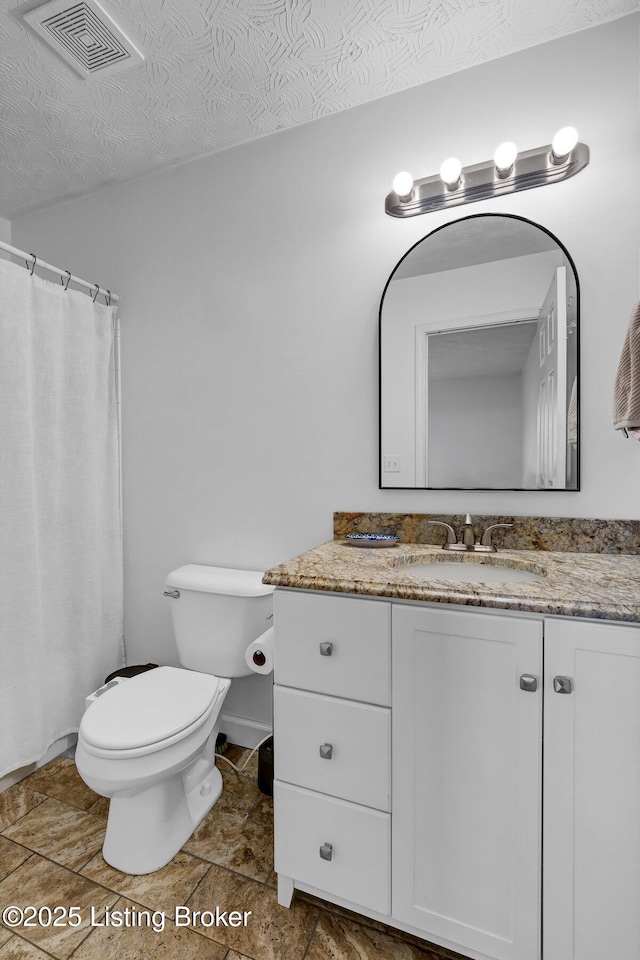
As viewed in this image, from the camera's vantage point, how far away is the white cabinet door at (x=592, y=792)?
901 millimetres

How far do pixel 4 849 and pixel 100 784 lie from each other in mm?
537

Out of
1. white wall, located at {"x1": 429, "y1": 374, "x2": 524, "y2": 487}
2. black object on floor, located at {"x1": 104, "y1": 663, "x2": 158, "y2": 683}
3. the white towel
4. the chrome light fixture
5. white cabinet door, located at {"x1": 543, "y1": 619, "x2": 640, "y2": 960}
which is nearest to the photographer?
white cabinet door, located at {"x1": 543, "y1": 619, "x2": 640, "y2": 960}

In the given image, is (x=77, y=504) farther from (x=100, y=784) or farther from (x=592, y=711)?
(x=592, y=711)

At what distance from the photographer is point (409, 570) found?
4.62ft

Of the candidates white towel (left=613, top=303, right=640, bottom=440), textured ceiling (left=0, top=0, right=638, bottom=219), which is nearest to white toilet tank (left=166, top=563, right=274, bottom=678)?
white towel (left=613, top=303, right=640, bottom=440)

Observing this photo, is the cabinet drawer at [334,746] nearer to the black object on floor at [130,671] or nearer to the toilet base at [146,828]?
the toilet base at [146,828]

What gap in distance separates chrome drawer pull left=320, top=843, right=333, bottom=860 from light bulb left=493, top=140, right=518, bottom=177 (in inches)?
76.2

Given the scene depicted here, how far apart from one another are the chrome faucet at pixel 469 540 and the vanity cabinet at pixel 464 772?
464mm

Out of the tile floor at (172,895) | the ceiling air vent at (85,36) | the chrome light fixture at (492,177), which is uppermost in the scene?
the ceiling air vent at (85,36)

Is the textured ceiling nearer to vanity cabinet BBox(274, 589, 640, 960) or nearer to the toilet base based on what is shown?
vanity cabinet BBox(274, 589, 640, 960)

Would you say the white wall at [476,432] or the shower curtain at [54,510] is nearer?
the white wall at [476,432]

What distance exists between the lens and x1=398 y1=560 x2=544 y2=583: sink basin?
134cm

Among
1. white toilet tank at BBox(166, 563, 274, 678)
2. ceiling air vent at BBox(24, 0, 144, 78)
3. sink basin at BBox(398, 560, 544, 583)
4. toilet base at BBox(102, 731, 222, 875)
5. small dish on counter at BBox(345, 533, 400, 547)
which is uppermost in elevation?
ceiling air vent at BBox(24, 0, 144, 78)

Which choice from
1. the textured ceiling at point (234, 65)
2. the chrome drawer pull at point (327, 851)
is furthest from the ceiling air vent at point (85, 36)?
the chrome drawer pull at point (327, 851)
